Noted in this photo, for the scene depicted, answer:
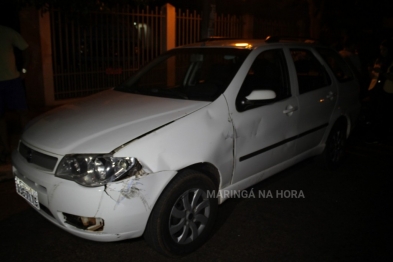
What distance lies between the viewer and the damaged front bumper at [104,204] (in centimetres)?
269

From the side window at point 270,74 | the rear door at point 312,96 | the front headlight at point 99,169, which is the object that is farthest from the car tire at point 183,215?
the rear door at point 312,96

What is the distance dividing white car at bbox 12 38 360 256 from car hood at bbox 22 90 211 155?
1 centimetres

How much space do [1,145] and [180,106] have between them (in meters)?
3.41

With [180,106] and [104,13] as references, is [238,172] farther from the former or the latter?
[104,13]

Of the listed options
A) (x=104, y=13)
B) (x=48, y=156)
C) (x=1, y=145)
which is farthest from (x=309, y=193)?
(x=104, y=13)

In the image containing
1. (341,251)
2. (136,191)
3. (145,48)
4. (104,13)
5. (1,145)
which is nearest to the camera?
(136,191)

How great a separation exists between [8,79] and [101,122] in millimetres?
2568

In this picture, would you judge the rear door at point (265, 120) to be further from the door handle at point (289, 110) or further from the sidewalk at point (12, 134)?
the sidewalk at point (12, 134)

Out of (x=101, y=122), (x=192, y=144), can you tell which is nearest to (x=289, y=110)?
(x=192, y=144)

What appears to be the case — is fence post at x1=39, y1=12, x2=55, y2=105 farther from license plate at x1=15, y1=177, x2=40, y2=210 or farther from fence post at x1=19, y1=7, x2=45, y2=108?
license plate at x1=15, y1=177, x2=40, y2=210

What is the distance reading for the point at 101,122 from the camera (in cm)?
319

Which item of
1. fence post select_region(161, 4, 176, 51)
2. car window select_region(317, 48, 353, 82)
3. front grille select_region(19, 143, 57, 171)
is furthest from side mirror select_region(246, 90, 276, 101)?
fence post select_region(161, 4, 176, 51)

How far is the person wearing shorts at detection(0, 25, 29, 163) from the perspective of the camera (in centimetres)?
503

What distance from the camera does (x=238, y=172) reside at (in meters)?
3.55
